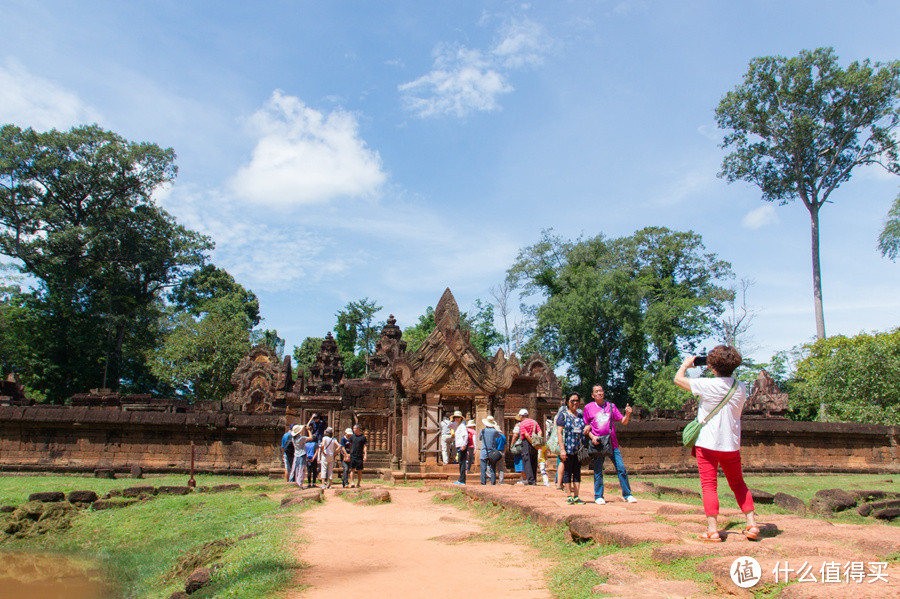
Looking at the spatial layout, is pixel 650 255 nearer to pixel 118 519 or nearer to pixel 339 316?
pixel 339 316

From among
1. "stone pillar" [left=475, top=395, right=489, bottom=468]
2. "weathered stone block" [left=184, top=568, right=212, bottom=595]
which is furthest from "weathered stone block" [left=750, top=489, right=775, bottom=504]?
"weathered stone block" [left=184, top=568, right=212, bottom=595]

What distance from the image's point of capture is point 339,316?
63781 millimetres

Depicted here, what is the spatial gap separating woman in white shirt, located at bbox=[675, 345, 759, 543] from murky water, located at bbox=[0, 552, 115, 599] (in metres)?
6.82

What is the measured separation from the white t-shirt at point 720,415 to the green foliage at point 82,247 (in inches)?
1635

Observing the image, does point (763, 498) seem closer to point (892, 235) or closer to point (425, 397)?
point (425, 397)

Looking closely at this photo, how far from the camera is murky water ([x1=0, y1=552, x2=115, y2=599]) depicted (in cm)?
750

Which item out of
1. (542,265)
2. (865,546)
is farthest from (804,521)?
(542,265)

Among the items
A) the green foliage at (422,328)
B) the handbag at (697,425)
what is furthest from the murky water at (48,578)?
the green foliage at (422,328)

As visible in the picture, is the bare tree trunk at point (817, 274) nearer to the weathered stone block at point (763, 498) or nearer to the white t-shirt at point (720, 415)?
the weathered stone block at point (763, 498)

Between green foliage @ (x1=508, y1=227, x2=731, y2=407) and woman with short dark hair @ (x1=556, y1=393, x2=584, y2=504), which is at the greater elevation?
green foliage @ (x1=508, y1=227, x2=731, y2=407)

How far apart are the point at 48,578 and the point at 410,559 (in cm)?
585

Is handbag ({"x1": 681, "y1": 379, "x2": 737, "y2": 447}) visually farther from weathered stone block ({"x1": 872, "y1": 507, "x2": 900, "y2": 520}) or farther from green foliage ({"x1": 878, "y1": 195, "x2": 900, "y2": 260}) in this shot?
green foliage ({"x1": 878, "y1": 195, "x2": 900, "y2": 260})

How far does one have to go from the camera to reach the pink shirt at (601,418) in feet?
24.8

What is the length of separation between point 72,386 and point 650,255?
1657 inches
